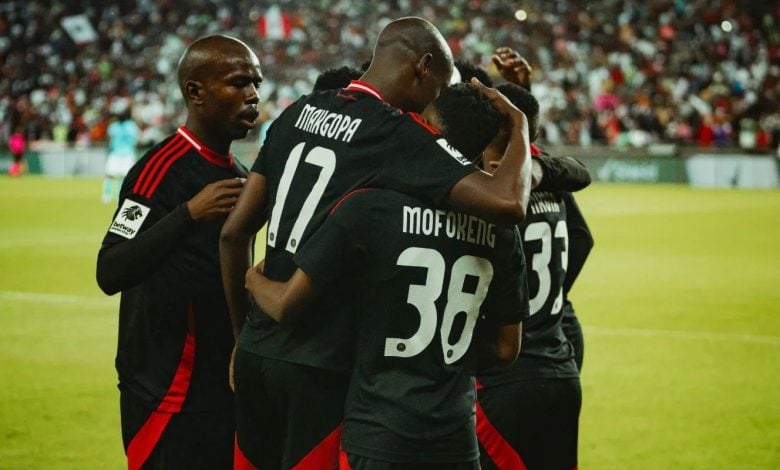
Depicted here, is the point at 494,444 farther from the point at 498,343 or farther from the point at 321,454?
the point at 321,454

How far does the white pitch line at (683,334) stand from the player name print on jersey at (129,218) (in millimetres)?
7033

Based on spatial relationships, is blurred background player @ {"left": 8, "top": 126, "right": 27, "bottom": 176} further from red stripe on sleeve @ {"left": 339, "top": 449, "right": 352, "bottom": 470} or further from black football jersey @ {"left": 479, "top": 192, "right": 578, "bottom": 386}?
red stripe on sleeve @ {"left": 339, "top": 449, "right": 352, "bottom": 470}

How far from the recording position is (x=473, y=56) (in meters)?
37.5

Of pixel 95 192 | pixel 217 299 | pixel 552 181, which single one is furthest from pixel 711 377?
pixel 95 192

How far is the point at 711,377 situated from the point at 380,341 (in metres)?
6.12

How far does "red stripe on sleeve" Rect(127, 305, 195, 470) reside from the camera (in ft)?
12.2

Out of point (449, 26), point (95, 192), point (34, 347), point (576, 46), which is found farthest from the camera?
point (449, 26)

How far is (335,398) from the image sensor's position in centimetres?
312

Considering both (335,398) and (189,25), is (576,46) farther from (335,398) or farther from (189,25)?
(335,398)

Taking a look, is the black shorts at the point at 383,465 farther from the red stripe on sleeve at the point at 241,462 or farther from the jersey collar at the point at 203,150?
the jersey collar at the point at 203,150

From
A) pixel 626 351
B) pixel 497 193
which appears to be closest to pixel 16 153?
pixel 626 351

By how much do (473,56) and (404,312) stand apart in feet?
115

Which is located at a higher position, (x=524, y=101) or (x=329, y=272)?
(x=524, y=101)

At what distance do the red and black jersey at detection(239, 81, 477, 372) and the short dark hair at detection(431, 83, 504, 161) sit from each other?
106mm
